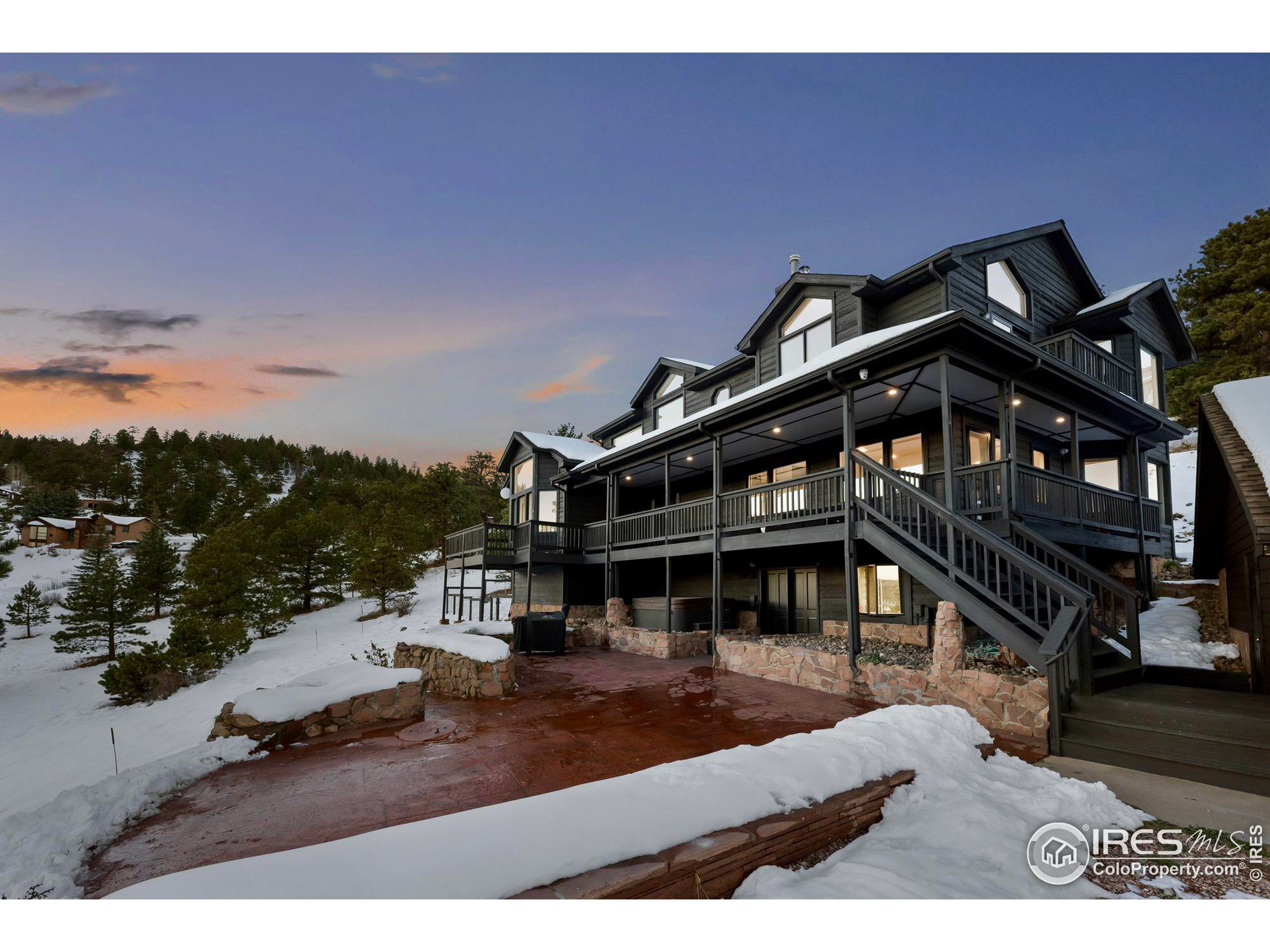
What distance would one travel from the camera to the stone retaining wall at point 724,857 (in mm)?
2412

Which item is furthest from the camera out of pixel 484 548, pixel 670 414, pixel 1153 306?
pixel 670 414

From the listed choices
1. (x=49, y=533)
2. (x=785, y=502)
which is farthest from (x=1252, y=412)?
(x=49, y=533)

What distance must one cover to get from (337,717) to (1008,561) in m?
8.26

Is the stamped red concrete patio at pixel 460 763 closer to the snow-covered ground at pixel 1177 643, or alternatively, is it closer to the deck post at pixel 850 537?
the deck post at pixel 850 537

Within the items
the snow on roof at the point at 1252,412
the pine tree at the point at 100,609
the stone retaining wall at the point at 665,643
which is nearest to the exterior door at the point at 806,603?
the stone retaining wall at the point at 665,643

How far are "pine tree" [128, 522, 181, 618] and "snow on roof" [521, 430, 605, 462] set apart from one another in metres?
21.1

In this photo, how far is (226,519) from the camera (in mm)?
42844

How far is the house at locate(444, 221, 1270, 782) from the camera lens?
7.36 metres

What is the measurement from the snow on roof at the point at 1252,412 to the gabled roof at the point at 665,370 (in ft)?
41.3

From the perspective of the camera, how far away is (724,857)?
2773 millimetres

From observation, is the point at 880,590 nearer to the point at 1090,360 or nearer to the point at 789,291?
the point at 1090,360

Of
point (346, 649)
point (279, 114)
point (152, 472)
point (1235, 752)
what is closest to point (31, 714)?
point (346, 649)

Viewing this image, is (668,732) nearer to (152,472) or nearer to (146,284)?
(146,284)

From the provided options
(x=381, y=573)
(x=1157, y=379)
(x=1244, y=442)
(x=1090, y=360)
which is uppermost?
(x=1157, y=379)
